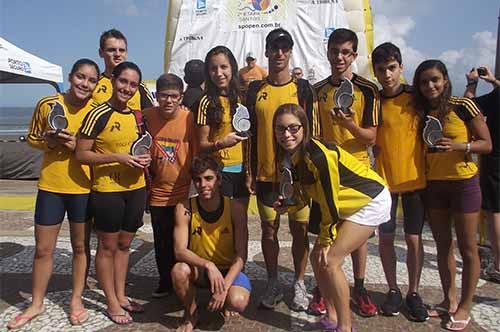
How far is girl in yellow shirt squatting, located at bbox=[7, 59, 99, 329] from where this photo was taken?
9.76ft

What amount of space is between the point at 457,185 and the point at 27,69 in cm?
1215

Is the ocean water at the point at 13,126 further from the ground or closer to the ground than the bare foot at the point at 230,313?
further from the ground

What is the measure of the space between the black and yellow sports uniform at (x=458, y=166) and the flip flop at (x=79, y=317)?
9.56ft

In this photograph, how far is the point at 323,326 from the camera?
2.98 metres

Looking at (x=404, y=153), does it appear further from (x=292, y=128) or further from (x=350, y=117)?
(x=292, y=128)

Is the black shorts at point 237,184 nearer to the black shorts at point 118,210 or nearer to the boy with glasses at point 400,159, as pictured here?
the black shorts at point 118,210

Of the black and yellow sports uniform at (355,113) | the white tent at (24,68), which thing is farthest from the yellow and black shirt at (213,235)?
the white tent at (24,68)

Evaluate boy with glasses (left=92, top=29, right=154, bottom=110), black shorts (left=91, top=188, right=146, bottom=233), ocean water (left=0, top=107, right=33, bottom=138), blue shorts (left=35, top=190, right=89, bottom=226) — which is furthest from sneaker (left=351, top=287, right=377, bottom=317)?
ocean water (left=0, top=107, right=33, bottom=138)

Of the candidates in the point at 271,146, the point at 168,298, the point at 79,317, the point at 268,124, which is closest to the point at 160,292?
the point at 168,298

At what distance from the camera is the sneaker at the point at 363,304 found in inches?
124

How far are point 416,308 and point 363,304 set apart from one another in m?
0.41

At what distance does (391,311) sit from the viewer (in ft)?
10.4

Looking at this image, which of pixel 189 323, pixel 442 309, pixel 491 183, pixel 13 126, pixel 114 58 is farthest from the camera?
pixel 13 126

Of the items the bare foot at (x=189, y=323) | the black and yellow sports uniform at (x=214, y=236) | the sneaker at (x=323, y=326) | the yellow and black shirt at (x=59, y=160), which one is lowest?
the sneaker at (x=323, y=326)
